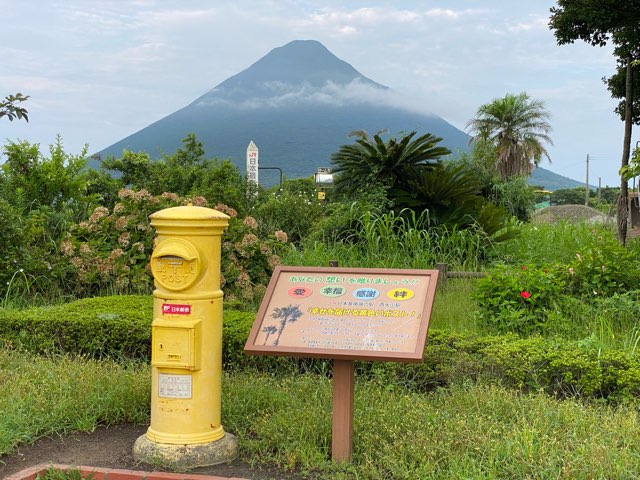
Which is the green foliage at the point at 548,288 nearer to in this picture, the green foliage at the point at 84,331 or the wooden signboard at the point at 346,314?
the wooden signboard at the point at 346,314

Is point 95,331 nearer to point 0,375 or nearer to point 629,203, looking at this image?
point 0,375

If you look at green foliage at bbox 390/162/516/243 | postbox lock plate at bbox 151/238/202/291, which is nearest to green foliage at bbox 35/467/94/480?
postbox lock plate at bbox 151/238/202/291

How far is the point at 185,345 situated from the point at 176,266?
1.51 feet

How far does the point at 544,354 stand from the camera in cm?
577

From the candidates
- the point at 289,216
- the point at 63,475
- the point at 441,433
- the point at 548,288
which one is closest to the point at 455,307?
the point at 548,288

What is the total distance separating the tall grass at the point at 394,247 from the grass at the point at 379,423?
3.82m

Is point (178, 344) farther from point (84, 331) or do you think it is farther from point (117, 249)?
point (117, 249)

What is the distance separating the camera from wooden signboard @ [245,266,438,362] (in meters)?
4.25

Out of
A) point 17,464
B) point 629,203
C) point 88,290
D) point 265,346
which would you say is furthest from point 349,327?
point 629,203

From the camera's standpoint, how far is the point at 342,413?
4.38 m

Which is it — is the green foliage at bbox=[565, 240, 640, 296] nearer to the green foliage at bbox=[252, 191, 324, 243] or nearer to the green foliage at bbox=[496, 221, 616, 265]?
the green foliage at bbox=[496, 221, 616, 265]

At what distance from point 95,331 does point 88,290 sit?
257cm

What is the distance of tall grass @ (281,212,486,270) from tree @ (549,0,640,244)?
3498 millimetres

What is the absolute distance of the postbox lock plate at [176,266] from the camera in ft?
14.5
